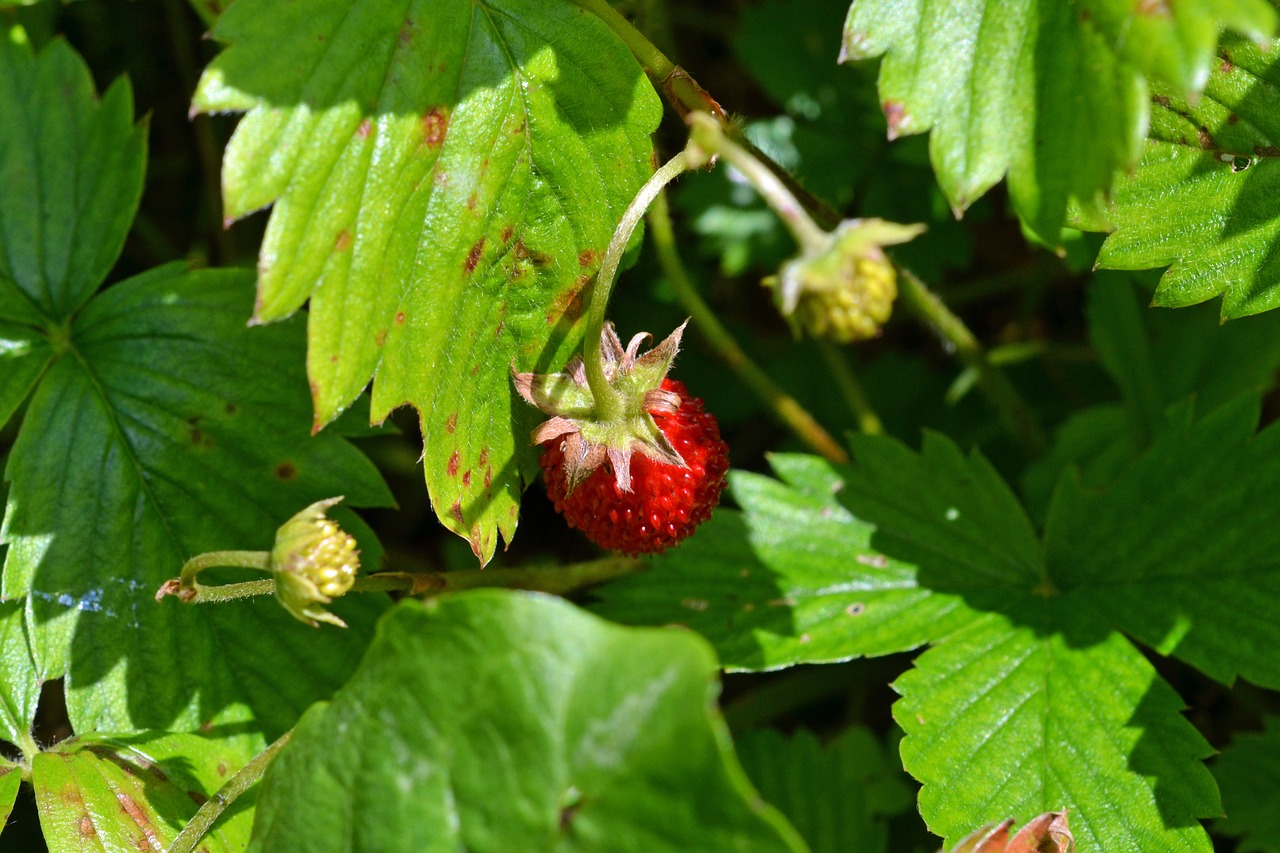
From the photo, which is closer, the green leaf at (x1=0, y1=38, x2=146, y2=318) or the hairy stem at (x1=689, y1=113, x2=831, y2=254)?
the hairy stem at (x1=689, y1=113, x2=831, y2=254)

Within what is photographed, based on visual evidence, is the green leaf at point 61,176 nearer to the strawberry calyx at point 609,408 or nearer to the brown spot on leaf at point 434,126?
the brown spot on leaf at point 434,126

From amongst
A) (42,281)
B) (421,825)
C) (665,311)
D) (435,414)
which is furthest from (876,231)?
Answer: (665,311)

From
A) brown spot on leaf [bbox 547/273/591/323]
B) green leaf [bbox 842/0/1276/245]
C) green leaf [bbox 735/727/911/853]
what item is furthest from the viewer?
green leaf [bbox 735/727/911/853]

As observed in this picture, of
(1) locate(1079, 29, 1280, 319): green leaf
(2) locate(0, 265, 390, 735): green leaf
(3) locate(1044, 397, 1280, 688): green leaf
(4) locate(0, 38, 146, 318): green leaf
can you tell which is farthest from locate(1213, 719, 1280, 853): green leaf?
(4) locate(0, 38, 146, 318): green leaf

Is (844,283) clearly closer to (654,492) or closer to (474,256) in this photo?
(654,492)

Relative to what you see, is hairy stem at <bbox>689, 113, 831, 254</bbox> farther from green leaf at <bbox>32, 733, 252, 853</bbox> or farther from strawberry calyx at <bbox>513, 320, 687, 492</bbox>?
green leaf at <bbox>32, 733, 252, 853</bbox>

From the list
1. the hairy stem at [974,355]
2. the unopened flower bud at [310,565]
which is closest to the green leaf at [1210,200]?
the hairy stem at [974,355]
